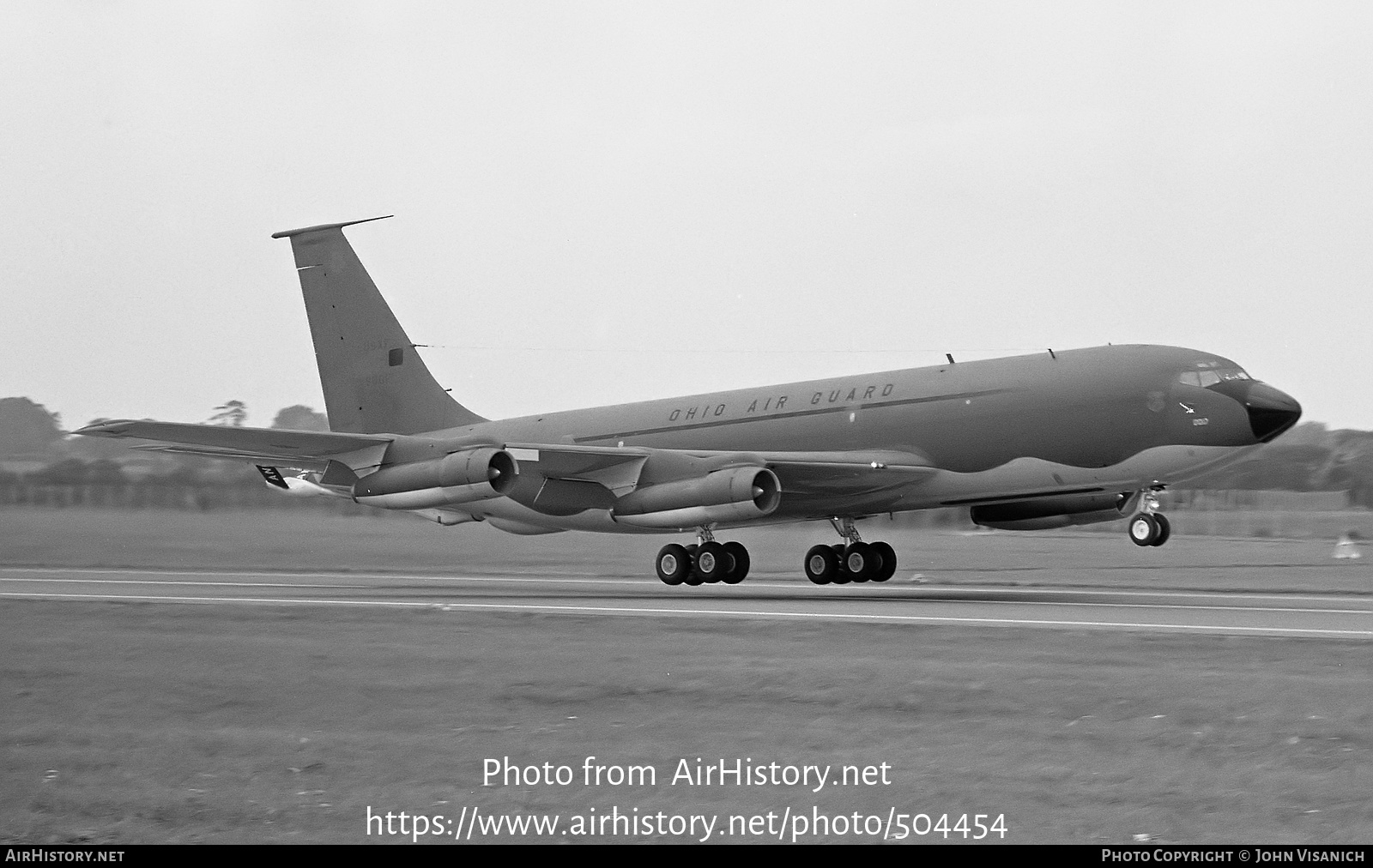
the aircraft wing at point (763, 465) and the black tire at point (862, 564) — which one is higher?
the aircraft wing at point (763, 465)

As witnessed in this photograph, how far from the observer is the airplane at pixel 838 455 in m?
23.8

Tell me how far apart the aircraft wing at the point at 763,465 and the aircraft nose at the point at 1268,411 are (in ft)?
17.5

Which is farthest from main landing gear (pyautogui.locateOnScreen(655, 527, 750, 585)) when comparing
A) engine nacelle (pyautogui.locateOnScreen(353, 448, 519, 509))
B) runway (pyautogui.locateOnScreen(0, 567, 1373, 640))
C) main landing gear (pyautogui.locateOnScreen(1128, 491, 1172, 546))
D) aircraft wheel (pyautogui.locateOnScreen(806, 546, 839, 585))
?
main landing gear (pyautogui.locateOnScreen(1128, 491, 1172, 546))

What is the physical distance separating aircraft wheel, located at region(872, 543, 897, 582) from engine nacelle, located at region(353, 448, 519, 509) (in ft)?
23.3

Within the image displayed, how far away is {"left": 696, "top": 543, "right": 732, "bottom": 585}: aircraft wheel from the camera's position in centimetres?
2714

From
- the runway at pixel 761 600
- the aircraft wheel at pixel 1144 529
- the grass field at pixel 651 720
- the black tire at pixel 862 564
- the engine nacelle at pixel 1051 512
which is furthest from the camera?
the black tire at pixel 862 564

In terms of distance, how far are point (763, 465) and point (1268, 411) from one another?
8.27 meters

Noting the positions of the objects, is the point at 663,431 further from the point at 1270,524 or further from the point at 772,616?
the point at 1270,524

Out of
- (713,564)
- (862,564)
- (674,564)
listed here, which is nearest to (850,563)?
(862,564)

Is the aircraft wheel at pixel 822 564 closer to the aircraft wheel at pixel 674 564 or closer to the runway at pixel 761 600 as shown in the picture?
the runway at pixel 761 600

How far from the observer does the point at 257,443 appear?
2695cm

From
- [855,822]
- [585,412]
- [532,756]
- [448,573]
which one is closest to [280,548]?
[448,573]

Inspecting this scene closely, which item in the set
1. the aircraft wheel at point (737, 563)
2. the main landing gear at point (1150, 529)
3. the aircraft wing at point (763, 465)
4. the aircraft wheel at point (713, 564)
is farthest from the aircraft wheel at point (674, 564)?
the main landing gear at point (1150, 529)

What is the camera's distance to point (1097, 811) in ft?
26.6
